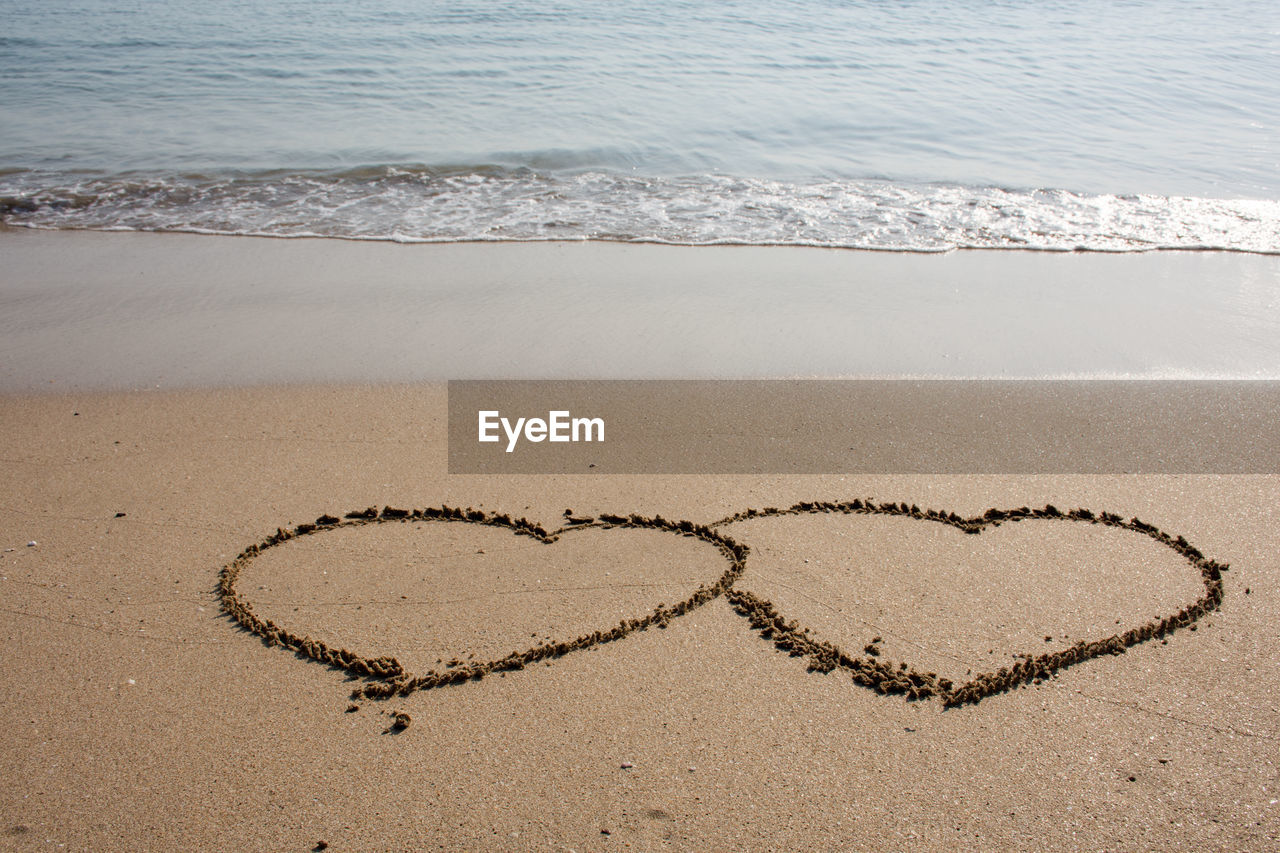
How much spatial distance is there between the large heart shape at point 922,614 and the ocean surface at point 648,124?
3537 mm

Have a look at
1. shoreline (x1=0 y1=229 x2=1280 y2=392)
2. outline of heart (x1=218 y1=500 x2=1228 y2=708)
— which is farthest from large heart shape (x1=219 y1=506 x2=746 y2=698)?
shoreline (x1=0 y1=229 x2=1280 y2=392)

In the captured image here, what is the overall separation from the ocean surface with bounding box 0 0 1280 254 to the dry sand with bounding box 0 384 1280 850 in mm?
3529

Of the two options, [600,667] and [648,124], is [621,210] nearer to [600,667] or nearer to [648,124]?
[648,124]

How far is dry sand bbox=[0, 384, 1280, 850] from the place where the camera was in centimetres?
202

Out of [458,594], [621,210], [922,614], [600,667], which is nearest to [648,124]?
[621,210]

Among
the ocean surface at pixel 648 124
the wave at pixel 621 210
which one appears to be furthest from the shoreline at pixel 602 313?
the ocean surface at pixel 648 124

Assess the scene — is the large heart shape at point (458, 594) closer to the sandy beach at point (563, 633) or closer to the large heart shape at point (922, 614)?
the sandy beach at point (563, 633)

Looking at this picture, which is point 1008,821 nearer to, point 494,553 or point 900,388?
point 494,553

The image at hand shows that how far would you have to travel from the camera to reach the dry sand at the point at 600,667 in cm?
202

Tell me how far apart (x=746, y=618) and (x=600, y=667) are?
0.48 metres

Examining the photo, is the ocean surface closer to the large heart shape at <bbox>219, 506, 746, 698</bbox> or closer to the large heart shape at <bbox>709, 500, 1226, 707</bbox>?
the large heart shape at <bbox>709, 500, 1226, 707</bbox>

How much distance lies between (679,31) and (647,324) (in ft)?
38.2

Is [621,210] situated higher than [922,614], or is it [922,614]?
[621,210]

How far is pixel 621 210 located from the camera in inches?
283
